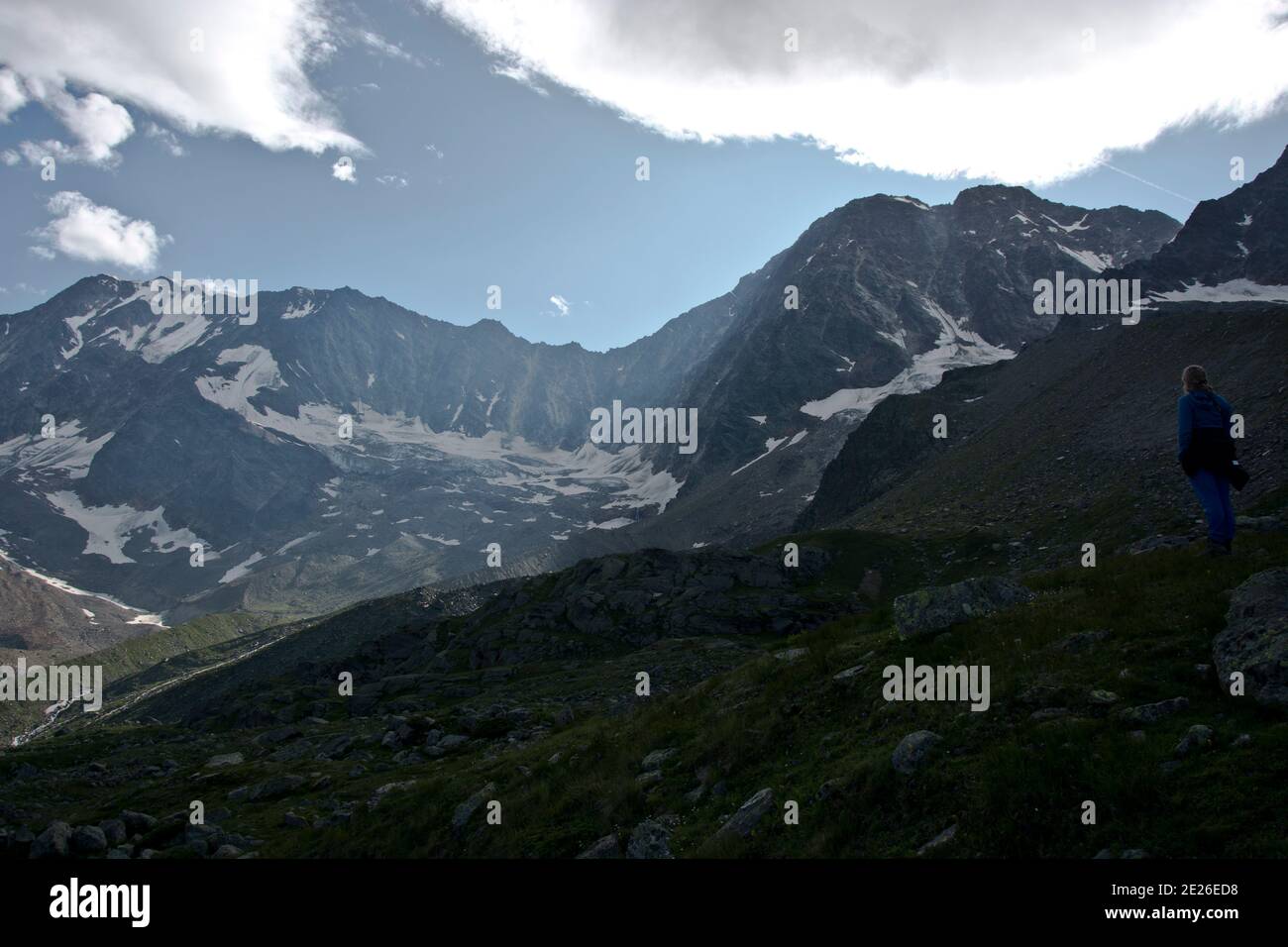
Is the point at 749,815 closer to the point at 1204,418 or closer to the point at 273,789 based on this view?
the point at 1204,418

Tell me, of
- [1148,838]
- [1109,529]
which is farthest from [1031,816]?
[1109,529]

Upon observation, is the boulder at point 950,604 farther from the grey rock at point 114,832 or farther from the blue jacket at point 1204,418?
the grey rock at point 114,832

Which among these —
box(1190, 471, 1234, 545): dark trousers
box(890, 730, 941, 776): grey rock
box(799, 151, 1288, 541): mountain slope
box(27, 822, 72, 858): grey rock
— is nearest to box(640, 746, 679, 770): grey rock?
box(890, 730, 941, 776): grey rock

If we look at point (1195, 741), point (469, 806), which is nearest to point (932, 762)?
point (1195, 741)

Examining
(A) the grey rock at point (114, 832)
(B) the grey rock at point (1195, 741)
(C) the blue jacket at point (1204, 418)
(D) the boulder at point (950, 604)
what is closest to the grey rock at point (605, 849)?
(D) the boulder at point (950, 604)

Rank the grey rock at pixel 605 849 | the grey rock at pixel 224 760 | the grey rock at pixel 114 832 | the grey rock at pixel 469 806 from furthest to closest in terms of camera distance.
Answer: the grey rock at pixel 224 760
the grey rock at pixel 114 832
the grey rock at pixel 469 806
the grey rock at pixel 605 849

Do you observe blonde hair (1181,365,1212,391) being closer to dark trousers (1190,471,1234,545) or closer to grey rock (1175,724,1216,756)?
dark trousers (1190,471,1234,545)
